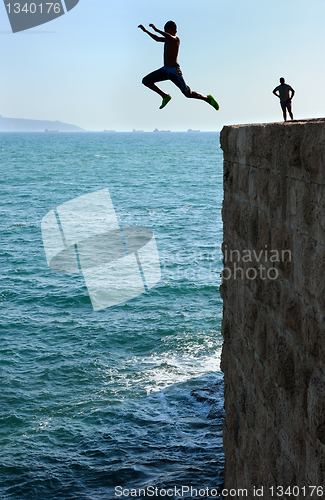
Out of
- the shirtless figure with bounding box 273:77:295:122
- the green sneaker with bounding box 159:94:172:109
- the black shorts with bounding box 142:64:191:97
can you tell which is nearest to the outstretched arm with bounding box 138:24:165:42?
the black shorts with bounding box 142:64:191:97

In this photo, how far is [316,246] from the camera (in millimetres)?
Answer: 3834

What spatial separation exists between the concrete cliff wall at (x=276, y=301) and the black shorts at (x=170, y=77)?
1.54 meters

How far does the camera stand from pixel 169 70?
7832 millimetres

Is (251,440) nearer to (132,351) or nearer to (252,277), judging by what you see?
(252,277)

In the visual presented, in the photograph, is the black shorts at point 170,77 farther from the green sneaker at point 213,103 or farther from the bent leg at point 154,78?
the green sneaker at point 213,103

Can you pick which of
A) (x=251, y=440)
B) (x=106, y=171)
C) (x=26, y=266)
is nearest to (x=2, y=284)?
(x=26, y=266)

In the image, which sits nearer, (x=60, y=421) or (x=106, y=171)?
(x=60, y=421)

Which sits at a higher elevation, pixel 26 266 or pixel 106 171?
pixel 106 171

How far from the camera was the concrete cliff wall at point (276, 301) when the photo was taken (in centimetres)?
388

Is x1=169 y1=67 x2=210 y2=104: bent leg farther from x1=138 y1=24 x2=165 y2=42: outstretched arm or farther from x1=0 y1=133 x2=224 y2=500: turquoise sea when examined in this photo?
x1=0 y1=133 x2=224 y2=500: turquoise sea

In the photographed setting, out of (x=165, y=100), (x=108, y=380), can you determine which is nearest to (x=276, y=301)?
(x=165, y=100)

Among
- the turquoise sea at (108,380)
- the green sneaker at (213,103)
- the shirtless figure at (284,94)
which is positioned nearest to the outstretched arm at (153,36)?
the green sneaker at (213,103)

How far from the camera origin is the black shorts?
7.83 metres

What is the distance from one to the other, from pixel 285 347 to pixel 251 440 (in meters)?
1.81
